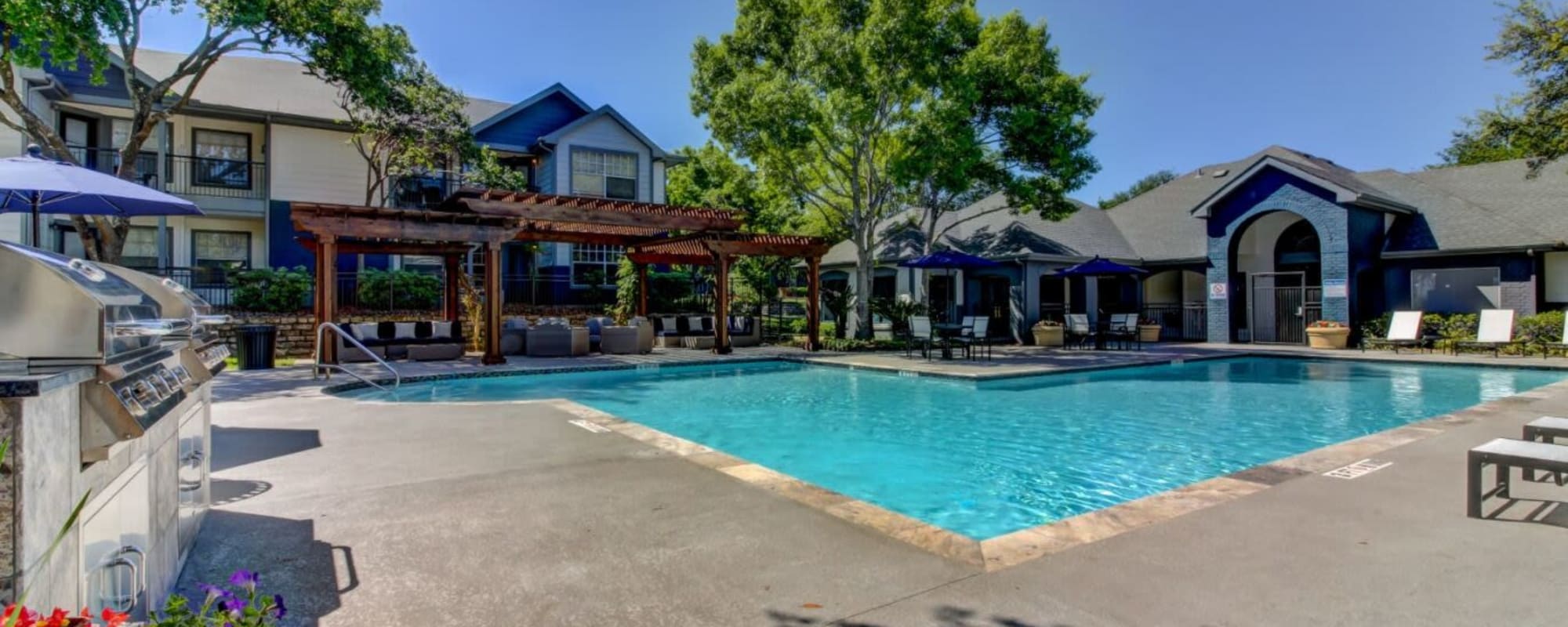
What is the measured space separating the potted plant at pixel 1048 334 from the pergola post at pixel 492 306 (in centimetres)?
1349

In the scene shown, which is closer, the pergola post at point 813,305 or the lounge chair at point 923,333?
the lounge chair at point 923,333

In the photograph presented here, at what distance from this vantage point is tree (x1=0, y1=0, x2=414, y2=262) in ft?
36.9

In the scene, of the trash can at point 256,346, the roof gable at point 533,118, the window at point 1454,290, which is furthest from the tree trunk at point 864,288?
the window at point 1454,290

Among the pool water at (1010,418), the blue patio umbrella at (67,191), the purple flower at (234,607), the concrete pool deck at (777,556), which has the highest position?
the blue patio umbrella at (67,191)

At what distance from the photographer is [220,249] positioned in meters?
19.3

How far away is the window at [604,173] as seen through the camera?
2220 cm

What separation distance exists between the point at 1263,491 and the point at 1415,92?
20.9 m

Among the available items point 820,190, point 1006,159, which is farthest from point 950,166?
point 820,190

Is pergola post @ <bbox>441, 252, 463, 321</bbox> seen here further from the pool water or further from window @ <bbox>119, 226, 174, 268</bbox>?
window @ <bbox>119, 226, 174, 268</bbox>

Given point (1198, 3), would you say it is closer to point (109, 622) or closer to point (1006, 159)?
point (1006, 159)

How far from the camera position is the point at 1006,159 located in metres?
18.3

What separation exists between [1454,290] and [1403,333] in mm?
2524

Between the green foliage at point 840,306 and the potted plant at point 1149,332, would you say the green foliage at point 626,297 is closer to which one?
the green foliage at point 840,306

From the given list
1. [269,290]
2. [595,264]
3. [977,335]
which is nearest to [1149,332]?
[977,335]
